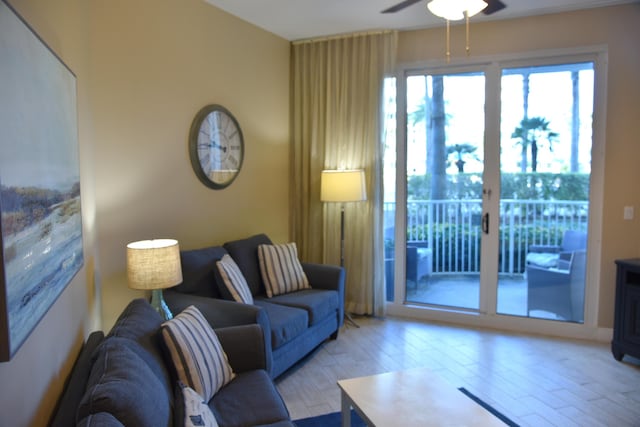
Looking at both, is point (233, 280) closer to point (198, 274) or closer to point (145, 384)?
point (198, 274)

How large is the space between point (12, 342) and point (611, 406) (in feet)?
10.6

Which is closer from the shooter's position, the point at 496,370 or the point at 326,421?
the point at 326,421

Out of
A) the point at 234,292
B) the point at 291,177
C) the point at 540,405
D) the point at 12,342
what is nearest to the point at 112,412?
the point at 12,342

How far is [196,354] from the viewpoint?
6.50ft

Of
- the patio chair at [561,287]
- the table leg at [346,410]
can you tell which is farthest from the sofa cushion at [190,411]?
the patio chair at [561,287]

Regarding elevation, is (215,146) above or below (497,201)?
above

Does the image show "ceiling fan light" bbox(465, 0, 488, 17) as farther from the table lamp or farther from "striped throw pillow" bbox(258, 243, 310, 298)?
"striped throw pillow" bbox(258, 243, 310, 298)

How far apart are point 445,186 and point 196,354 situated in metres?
3.06

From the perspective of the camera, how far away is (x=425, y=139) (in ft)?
14.2

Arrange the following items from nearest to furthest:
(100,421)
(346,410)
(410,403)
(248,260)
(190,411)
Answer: (100,421)
(190,411)
(410,403)
(346,410)
(248,260)

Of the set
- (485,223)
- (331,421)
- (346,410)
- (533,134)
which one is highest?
(533,134)

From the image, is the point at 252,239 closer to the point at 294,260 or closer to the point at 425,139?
the point at 294,260

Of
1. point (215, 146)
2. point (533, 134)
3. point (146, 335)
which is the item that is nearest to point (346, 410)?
point (146, 335)

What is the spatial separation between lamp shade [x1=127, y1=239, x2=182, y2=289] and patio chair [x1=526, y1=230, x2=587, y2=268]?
10.6 feet
